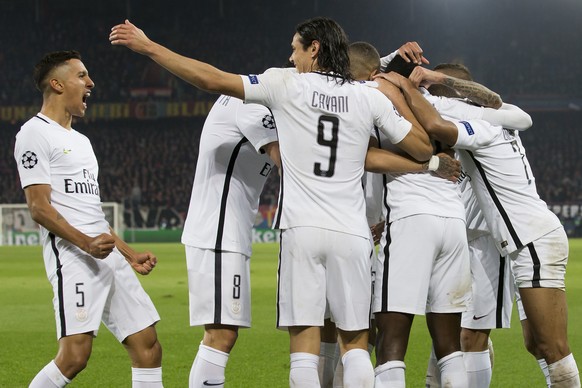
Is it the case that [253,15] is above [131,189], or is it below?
above

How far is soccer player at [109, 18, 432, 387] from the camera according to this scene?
12.9 ft

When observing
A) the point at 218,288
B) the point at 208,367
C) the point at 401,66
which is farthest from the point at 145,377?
the point at 401,66

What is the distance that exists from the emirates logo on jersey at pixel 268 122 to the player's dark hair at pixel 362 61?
654 millimetres

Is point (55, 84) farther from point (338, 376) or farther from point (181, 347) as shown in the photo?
point (181, 347)

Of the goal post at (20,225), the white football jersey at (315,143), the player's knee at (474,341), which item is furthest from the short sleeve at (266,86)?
the goal post at (20,225)

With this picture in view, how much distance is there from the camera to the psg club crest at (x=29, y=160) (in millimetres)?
4582

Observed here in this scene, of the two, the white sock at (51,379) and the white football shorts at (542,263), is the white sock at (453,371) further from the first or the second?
the white sock at (51,379)

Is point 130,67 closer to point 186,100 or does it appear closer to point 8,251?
point 186,100

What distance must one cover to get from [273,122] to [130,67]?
139 feet

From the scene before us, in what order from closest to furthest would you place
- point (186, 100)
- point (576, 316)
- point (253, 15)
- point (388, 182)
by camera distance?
point (388, 182) < point (576, 316) < point (186, 100) < point (253, 15)

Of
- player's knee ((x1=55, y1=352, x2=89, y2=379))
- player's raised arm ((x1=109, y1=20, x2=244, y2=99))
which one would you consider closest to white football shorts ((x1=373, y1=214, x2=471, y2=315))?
player's raised arm ((x1=109, y1=20, x2=244, y2=99))

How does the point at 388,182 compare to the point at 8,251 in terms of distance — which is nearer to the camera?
the point at 388,182

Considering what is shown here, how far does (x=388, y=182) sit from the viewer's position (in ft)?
15.1

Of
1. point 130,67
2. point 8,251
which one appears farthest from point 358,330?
point 130,67
